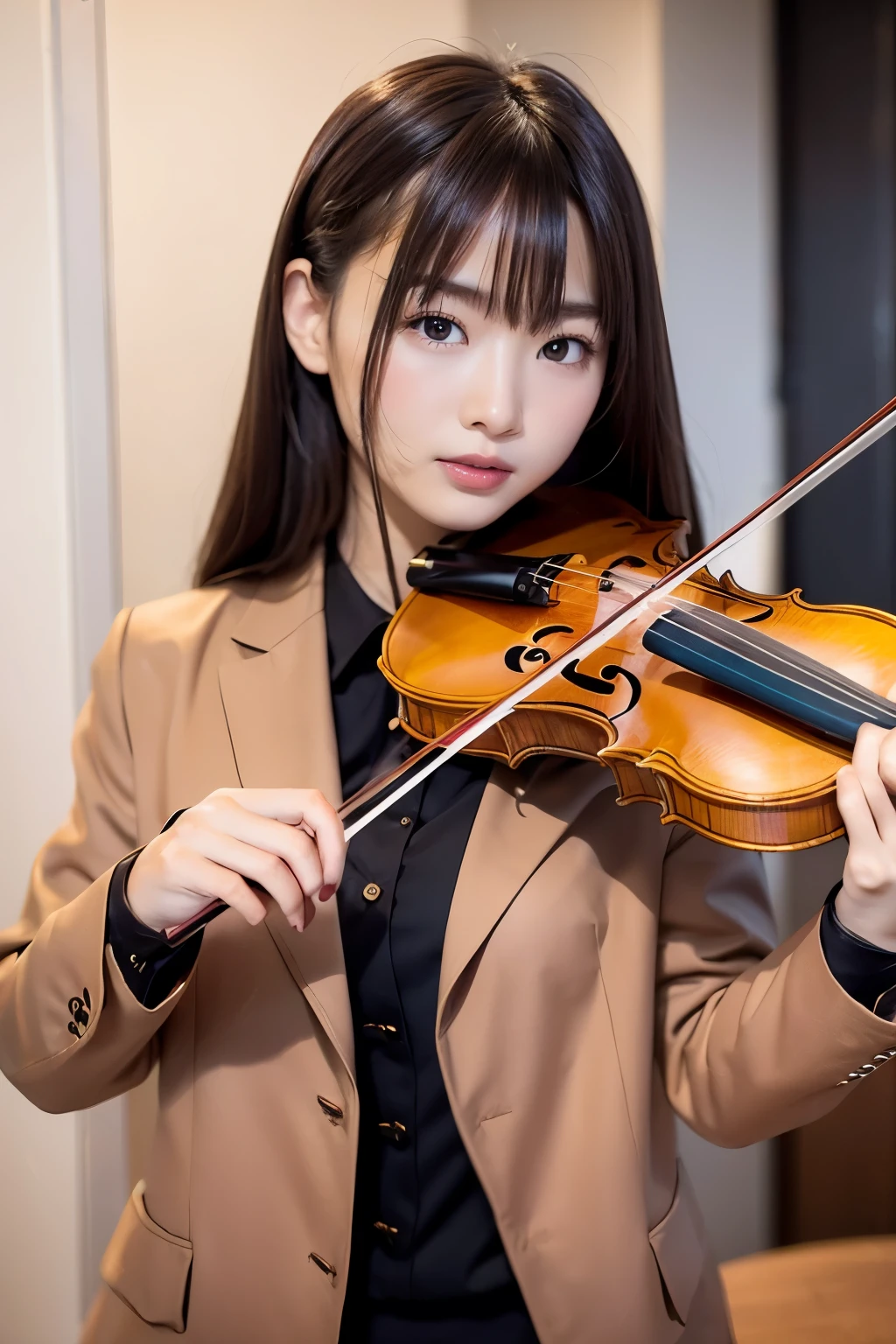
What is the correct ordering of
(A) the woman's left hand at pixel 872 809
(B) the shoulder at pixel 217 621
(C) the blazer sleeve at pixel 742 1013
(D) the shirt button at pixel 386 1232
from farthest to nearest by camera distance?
(B) the shoulder at pixel 217 621 → (D) the shirt button at pixel 386 1232 → (C) the blazer sleeve at pixel 742 1013 → (A) the woman's left hand at pixel 872 809

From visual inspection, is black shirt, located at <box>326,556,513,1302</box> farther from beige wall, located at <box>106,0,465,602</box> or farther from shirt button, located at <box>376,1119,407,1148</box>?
beige wall, located at <box>106,0,465,602</box>

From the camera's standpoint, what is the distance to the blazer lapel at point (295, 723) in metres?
0.83

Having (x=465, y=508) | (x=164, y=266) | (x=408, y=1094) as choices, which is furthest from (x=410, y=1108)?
(x=164, y=266)

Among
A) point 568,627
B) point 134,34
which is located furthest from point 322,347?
point 134,34

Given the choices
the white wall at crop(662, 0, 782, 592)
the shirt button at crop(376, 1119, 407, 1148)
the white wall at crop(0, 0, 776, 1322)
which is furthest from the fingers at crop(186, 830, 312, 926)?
the white wall at crop(662, 0, 782, 592)

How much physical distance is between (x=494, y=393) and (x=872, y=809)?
399 mm

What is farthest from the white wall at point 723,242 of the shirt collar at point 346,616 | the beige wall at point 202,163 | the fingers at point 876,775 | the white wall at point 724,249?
the fingers at point 876,775

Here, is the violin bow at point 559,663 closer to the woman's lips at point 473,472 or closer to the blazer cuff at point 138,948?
the blazer cuff at point 138,948

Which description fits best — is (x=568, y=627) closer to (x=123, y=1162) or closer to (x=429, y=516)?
(x=429, y=516)

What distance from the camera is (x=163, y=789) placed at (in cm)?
93

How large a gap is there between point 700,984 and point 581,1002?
109 millimetres

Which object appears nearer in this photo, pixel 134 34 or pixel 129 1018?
pixel 129 1018

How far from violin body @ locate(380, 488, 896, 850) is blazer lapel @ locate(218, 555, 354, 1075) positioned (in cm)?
9

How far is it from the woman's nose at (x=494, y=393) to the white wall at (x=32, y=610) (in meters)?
0.58
